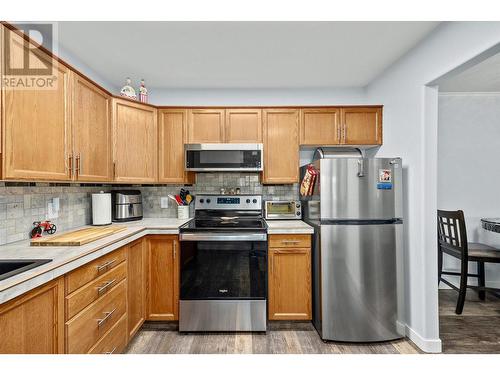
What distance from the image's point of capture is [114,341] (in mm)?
1792

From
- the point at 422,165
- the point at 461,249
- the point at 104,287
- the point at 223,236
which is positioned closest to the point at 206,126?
the point at 223,236

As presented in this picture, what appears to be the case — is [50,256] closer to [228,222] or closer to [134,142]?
[134,142]

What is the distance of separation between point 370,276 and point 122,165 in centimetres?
245

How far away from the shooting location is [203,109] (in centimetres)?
279

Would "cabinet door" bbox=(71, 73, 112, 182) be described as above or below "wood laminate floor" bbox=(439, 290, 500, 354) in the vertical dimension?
above

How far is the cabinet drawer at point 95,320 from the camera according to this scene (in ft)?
4.49

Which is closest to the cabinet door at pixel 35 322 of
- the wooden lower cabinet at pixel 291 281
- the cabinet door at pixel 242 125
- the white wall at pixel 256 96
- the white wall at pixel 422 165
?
the wooden lower cabinet at pixel 291 281

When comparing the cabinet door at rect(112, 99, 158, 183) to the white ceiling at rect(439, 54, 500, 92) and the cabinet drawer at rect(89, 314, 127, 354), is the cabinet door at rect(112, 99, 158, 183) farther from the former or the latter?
the white ceiling at rect(439, 54, 500, 92)

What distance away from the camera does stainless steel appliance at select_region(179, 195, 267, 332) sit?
228 centimetres

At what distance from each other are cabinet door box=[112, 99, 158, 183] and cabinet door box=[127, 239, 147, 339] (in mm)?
707

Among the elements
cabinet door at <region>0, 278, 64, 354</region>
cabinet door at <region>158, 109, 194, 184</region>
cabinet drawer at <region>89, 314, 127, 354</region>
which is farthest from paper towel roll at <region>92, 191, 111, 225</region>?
cabinet door at <region>0, 278, 64, 354</region>

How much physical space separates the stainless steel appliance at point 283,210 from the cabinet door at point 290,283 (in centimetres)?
61

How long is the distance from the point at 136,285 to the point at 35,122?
1428 millimetres

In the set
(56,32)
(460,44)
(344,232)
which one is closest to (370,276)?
(344,232)
